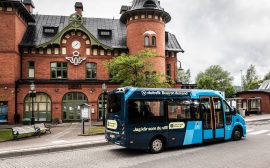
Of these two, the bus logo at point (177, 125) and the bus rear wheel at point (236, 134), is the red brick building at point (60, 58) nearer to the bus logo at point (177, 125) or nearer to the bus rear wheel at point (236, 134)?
the bus rear wheel at point (236, 134)

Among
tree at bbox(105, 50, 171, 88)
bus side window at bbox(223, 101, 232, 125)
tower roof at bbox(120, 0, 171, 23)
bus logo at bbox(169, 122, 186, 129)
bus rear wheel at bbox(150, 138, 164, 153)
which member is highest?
tower roof at bbox(120, 0, 171, 23)

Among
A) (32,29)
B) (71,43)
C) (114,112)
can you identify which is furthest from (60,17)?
(114,112)

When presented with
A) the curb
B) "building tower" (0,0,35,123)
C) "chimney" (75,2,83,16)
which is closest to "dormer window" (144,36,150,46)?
"chimney" (75,2,83,16)

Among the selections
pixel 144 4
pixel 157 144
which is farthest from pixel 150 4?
pixel 157 144

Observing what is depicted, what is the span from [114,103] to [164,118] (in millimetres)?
2364

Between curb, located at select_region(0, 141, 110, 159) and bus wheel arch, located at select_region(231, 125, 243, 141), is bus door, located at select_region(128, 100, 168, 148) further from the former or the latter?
bus wheel arch, located at select_region(231, 125, 243, 141)

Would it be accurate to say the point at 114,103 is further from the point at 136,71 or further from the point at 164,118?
the point at 136,71

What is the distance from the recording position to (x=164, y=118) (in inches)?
520

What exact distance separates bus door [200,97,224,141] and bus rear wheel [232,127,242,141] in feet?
3.31

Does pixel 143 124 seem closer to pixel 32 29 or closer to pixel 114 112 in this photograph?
pixel 114 112

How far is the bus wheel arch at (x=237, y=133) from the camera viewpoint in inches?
618

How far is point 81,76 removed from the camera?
102 ft

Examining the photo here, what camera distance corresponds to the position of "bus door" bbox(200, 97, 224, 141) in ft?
47.4

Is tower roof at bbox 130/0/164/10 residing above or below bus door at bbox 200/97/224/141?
above
